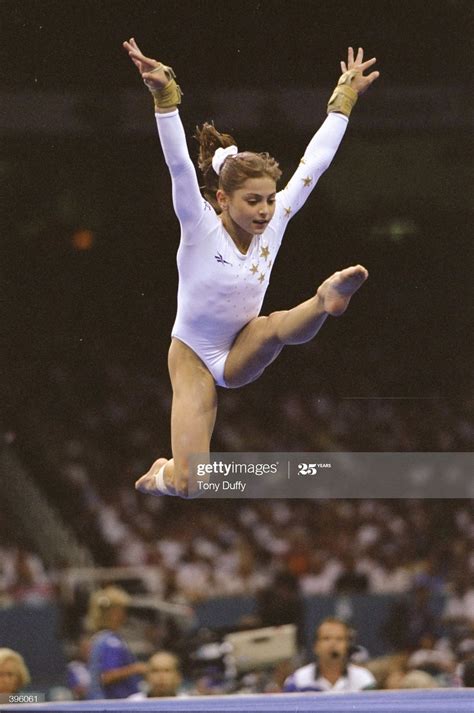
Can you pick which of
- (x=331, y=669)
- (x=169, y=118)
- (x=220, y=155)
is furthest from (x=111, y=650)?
(x=169, y=118)

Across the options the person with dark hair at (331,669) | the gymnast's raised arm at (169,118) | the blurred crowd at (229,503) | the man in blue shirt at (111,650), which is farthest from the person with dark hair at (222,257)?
the person with dark hair at (331,669)

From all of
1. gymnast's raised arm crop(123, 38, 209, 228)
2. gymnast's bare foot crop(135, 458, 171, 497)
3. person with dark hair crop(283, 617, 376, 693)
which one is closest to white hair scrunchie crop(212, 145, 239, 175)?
gymnast's raised arm crop(123, 38, 209, 228)

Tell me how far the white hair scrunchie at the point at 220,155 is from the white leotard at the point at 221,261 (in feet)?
0.60

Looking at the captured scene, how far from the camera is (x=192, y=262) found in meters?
3.55

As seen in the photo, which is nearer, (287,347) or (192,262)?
(192,262)

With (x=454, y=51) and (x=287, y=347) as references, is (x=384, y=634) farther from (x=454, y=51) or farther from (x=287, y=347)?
(x=454, y=51)

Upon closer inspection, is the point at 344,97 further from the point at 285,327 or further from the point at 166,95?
the point at 285,327

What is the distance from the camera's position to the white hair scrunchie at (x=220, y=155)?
11.8ft

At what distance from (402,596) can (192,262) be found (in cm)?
142

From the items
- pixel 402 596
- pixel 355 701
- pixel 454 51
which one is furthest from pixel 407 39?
pixel 355 701

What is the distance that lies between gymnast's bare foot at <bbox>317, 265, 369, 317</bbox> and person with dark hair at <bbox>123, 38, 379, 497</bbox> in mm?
88

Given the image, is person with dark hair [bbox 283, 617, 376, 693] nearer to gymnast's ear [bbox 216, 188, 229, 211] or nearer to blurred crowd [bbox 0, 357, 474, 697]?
blurred crowd [bbox 0, 357, 474, 697]

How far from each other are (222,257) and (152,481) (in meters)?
0.86

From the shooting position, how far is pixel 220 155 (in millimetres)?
3646
